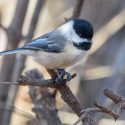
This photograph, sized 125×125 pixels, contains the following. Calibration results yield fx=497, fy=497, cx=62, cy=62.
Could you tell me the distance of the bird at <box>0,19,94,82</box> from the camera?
1470mm

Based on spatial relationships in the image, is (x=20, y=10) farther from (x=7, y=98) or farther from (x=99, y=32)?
(x=99, y=32)

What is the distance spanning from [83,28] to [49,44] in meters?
0.13

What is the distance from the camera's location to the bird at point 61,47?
1470 millimetres

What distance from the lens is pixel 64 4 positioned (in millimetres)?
3123

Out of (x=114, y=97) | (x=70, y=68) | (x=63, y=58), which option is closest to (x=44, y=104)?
(x=63, y=58)

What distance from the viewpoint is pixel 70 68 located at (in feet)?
8.08

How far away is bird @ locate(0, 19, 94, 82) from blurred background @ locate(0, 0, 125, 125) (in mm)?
256

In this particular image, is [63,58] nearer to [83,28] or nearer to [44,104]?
[83,28]

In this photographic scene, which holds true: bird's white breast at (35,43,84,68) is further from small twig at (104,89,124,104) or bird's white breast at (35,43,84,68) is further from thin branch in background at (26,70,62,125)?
small twig at (104,89,124,104)

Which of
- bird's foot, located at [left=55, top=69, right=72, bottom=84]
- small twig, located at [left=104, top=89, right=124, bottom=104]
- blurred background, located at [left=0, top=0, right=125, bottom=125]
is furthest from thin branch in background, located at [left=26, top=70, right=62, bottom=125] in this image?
small twig, located at [left=104, top=89, right=124, bottom=104]

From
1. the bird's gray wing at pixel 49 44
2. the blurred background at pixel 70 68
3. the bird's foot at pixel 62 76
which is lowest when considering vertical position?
the bird's foot at pixel 62 76

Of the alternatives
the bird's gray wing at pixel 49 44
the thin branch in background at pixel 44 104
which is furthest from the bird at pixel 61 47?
the thin branch in background at pixel 44 104

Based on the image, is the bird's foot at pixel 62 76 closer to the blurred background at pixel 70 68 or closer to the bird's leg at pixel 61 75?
the bird's leg at pixel 61 75

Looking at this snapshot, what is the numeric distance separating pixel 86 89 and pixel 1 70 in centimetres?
107
